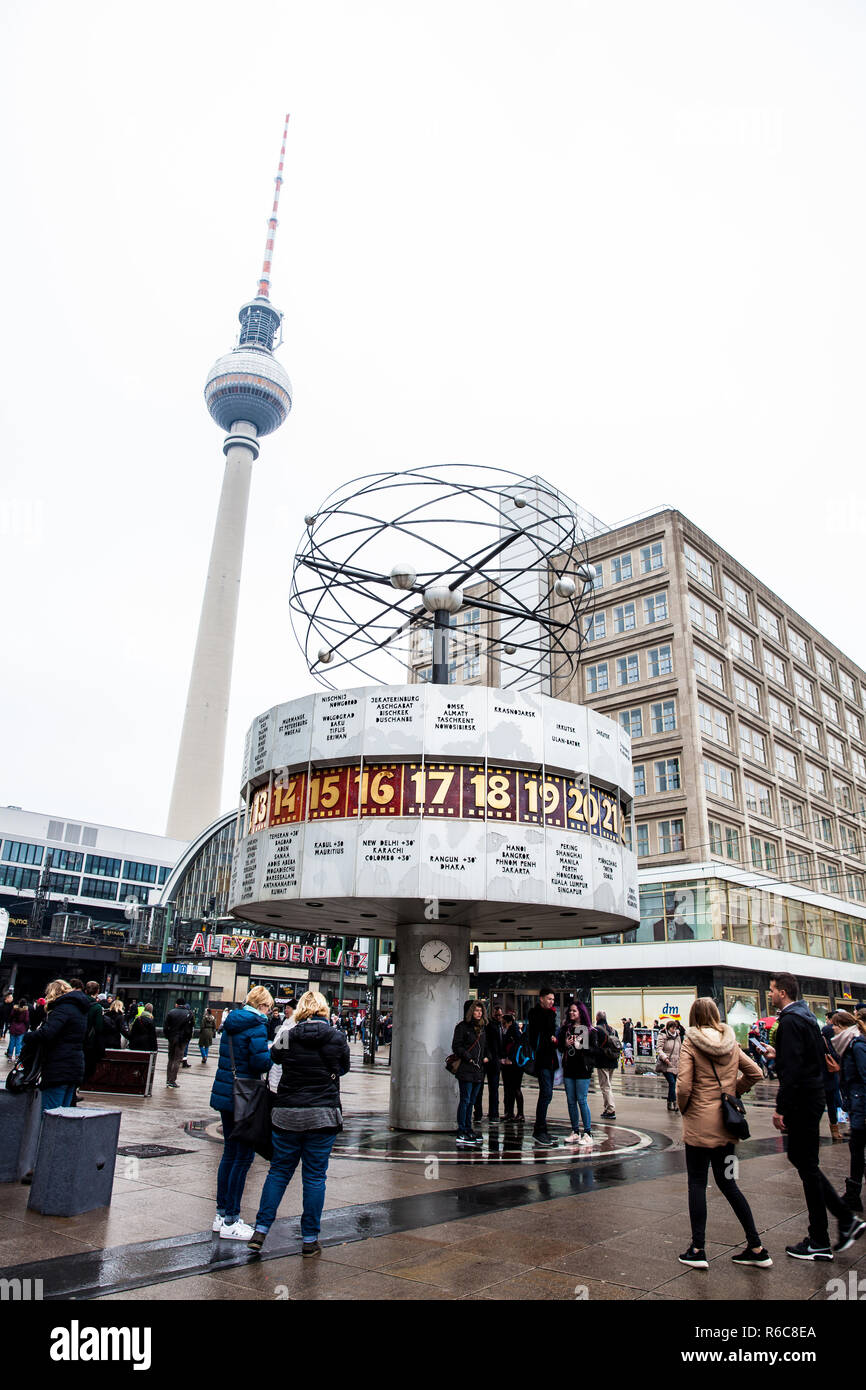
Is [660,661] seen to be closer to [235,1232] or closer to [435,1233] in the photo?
[435,1233]

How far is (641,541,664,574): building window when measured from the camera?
50.7m

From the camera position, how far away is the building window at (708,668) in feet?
160

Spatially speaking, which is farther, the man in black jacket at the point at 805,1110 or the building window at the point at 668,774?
the building window at the point at 668,774

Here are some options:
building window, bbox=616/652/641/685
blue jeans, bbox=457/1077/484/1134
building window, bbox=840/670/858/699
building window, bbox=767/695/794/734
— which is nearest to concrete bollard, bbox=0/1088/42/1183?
blue jeans, bbox=457/1077/484/1134

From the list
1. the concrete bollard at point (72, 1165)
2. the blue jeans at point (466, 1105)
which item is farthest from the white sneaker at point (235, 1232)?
the blue jeans at point (466, 1105)

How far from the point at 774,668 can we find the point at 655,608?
12.7 m

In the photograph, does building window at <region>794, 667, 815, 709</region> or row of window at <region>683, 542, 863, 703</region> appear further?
building window at <region>794, 667, 815, 709</region>

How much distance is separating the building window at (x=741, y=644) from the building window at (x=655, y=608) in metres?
5.86

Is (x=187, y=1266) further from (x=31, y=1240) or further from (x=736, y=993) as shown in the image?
(x=736, y=993)

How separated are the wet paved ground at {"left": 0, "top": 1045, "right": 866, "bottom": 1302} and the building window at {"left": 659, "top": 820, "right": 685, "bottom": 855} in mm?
33052

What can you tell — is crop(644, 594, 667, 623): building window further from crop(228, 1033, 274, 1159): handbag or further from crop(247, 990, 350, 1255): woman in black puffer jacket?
crop(228, 1033, 274, 1159): handbag

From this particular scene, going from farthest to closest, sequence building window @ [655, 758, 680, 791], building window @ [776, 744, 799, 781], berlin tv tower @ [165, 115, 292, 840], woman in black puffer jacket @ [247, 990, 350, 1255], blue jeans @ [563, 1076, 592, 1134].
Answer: berlin tv tower @ [165, 115, 292, 840] → building window @ [776, 744, 799, 781] → building window @ [655, 758, 680, 791] → blue jeans @ [563, 1076, 592, 1134] → woman in black puffer jacket @ [247, 990, 350, 1255]

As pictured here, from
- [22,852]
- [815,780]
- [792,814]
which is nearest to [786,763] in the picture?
[792,814]

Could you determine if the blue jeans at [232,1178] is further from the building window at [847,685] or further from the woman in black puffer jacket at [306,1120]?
the building window at [847,685]
